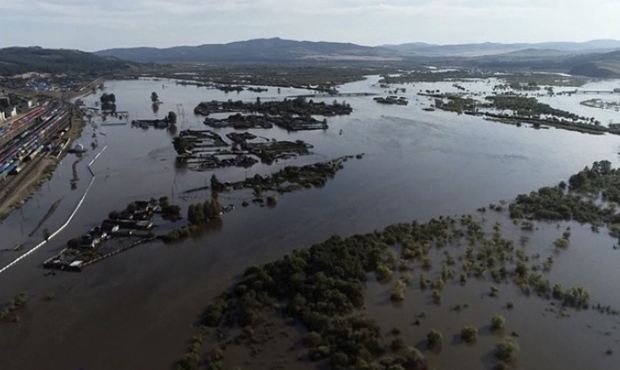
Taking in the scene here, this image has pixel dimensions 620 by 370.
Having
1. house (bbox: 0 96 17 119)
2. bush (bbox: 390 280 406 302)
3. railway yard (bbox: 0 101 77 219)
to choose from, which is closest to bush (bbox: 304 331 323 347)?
bush (bbox: 390 280 406 302)

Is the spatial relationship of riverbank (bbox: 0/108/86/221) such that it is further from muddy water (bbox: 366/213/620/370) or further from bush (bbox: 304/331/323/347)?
muddy water (bbox: 366/213/620/370)

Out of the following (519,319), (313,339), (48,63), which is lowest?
(519,319)

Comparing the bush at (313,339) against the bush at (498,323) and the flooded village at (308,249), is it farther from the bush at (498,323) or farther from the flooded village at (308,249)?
the bush at (498,323)

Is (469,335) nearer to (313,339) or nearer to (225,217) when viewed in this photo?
(313,339)

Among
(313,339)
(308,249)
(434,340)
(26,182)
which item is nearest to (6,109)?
(26,182)

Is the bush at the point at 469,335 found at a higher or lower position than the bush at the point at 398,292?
lower

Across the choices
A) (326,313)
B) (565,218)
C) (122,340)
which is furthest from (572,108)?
(122,340)

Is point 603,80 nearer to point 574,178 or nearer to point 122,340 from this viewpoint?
point 574,178

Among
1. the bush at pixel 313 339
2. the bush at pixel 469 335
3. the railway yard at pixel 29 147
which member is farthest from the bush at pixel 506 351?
the railway yard at pixel 29 147
